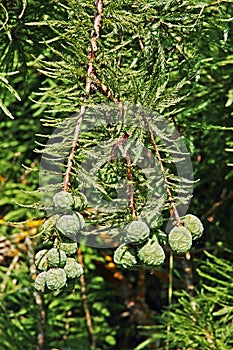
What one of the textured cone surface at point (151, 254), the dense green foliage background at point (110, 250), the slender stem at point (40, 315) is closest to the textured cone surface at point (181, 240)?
the textured cone surface at point (151, 254)

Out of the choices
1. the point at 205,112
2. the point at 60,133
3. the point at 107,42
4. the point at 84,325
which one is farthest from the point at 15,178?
the point at 60,133

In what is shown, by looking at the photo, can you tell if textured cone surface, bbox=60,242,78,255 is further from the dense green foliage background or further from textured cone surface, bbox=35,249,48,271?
the dense green foliage background

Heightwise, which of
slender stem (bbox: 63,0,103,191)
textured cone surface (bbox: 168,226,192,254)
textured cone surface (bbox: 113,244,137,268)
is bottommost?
textured cone surface (bbox: 113,244,137,268)

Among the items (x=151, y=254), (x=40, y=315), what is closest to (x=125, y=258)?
(x=151, y=254)

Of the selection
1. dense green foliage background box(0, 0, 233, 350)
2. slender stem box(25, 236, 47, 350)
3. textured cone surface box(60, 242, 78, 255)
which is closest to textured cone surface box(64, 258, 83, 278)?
textured cone surface box(60, 242, 78, 255)

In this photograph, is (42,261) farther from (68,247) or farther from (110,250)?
(110,250)
